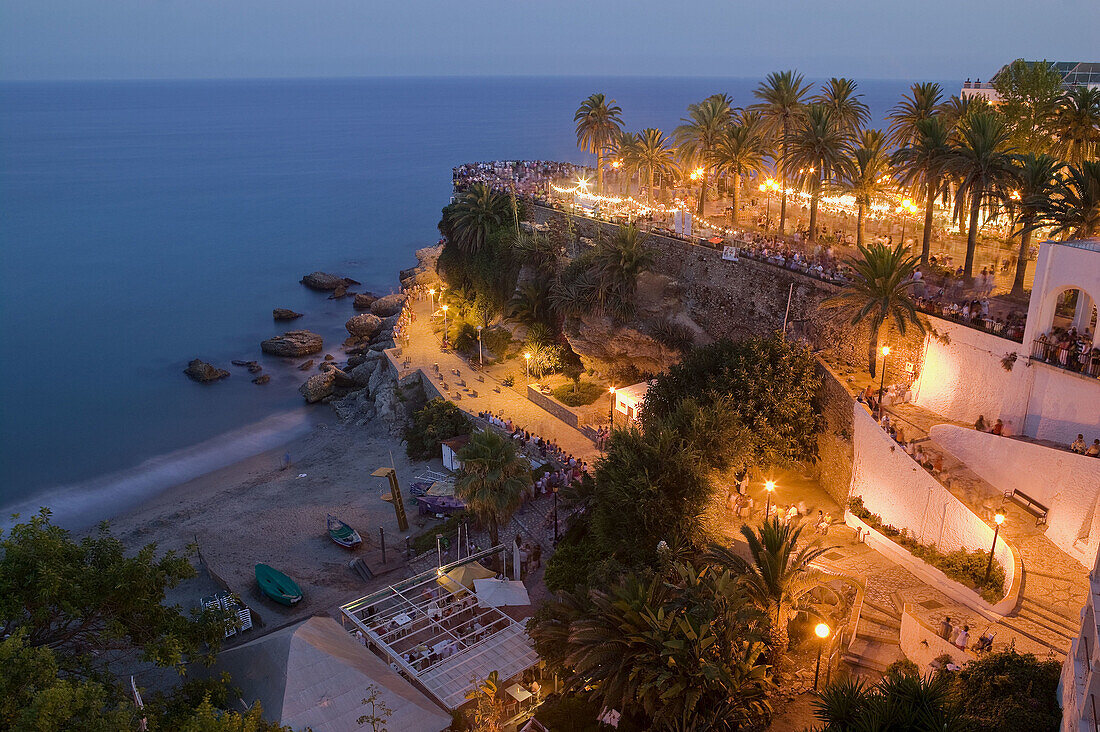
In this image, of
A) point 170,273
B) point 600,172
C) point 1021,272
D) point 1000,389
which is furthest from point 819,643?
point 170,273

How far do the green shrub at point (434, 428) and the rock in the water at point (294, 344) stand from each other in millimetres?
17940

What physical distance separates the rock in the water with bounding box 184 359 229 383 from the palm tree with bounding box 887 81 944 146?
4082 cm

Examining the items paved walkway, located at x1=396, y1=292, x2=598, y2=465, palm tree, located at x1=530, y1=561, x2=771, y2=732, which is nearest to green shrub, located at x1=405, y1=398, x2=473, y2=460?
paved walkway, located at x1=396, y1=292, x2=598, y2=465

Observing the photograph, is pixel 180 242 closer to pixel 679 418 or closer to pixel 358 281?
pixel 358 281

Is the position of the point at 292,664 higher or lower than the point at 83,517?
higher

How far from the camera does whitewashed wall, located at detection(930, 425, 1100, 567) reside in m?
19.7

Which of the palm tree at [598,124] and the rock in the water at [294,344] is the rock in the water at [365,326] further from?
the palm tree at [598,124]

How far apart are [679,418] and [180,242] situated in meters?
78.4

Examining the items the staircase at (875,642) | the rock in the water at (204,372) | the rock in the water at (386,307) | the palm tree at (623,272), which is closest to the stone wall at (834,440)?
the staircase at (875,642)

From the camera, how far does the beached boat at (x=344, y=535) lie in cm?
2912

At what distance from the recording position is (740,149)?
35.8m

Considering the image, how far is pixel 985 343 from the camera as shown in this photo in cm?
2416

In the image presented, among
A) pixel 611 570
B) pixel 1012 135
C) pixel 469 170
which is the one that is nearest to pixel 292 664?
pixel 611 570

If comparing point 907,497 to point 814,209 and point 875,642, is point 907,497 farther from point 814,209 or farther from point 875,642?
point 814,209
